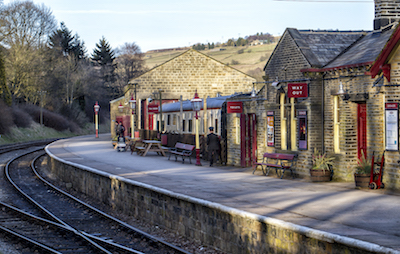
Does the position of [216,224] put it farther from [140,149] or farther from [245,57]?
[245,57]

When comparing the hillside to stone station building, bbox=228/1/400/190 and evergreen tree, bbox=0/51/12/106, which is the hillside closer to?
evergreen tree, bbox=0/51/12/106

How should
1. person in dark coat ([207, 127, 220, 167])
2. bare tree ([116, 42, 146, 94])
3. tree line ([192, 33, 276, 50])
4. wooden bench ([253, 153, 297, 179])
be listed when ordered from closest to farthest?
wooden bench ([253, 153, 297, 179])
person in dark coat ([207, 127, 220, 167])
bare tree ([116, 42, 146, 94])
tree line ([192, 33, 276, 50])

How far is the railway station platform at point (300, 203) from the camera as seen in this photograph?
7.79m

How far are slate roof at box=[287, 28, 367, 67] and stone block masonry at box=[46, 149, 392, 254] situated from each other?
678 cm

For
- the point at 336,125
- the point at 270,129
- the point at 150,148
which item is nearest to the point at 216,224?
the point at 336,125

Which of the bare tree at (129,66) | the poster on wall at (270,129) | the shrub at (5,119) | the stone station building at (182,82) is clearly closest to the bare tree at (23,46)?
the shrub at (5,119)

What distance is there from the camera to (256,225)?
29.8 feet

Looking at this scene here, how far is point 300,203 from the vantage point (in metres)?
11.2

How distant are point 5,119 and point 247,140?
104 ft

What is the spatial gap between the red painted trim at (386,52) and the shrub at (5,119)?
38.6 meters

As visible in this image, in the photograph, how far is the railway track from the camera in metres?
11.1

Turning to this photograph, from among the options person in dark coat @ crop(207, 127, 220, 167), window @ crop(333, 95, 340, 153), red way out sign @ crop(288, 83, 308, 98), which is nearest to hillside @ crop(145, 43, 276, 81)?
person in dark coat @ crop(207, 127, 220, 167)

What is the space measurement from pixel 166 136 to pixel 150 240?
66.0 feet

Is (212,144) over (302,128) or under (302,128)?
under
